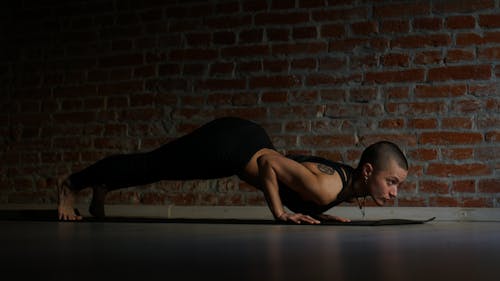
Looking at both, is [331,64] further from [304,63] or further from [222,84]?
[222,84]

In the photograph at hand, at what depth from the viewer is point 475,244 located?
6.57ft

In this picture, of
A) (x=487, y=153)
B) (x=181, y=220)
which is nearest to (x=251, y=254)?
(x=181, y=220)

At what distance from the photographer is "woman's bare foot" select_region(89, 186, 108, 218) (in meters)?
3.22

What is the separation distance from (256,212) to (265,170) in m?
1.11

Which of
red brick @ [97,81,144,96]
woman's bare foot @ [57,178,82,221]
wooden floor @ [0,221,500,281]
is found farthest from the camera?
red brick @ [97,81,144,96]

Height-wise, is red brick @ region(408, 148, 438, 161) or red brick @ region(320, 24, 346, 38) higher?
red brick @ region(320, 24, 346, 38)

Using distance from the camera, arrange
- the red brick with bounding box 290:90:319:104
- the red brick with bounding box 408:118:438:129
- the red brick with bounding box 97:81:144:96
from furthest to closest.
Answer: the red brick with bounding box 97:81:144:96, the red brick with bounding box 290:90:319:104, the red brick with bounding box 408:118:438:129

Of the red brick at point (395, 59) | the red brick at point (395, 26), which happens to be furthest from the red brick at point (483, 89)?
the red brick at point (395, 26)

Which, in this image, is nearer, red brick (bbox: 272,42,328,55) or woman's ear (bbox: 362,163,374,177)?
woman's ear (bbox: 362,163,374,177)

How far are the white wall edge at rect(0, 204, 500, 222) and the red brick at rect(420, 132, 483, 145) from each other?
352mm

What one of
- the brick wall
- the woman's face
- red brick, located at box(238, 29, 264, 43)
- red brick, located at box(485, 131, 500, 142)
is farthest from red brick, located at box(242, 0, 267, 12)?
the woman's face

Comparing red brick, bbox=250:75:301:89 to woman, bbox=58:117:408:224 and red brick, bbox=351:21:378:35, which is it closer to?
red brick, bbox=351:21:378:35

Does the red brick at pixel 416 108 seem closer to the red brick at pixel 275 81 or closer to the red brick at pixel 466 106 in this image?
the red brick at pixel 466 106

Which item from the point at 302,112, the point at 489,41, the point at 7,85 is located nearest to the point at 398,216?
the point at 302,112
